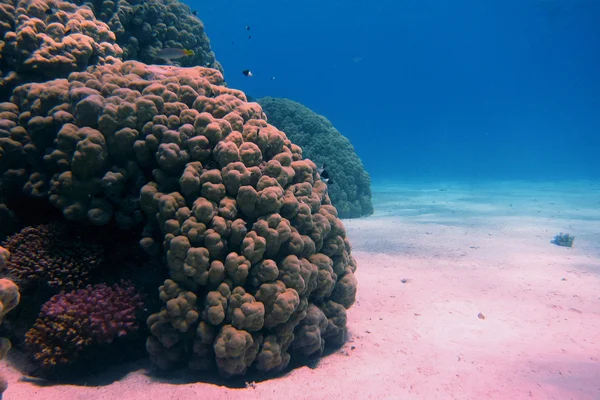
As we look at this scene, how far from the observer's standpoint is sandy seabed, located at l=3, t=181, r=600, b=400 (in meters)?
3.63

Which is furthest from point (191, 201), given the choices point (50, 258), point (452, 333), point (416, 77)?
point (416, 77)

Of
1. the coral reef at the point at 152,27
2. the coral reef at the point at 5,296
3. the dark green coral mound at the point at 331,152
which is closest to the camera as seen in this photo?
the coral reef at the point at 5,296

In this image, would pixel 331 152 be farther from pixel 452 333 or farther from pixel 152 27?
pixel 452 333

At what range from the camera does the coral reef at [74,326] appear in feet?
11.7

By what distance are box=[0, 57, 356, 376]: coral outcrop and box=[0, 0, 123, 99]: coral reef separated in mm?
725

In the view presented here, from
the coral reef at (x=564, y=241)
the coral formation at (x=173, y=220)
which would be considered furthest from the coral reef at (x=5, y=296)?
the coral reef at (x=564, y=241)

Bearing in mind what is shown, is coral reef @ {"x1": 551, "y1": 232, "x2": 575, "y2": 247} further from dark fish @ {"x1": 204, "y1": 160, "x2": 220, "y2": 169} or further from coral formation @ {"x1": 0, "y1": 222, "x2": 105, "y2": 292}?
coral formation @ {"x1": 0, "y1": 222, "x2": 105, "y2": 292}

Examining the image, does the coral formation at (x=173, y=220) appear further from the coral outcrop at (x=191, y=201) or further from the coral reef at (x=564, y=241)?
the coral reef at (x=564, y=241)

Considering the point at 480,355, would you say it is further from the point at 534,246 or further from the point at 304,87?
the point at 304,87

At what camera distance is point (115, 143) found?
427 cm

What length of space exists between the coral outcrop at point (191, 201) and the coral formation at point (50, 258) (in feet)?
1.15

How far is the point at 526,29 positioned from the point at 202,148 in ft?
321

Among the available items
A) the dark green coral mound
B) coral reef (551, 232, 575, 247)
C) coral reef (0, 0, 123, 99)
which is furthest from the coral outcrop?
the dark green coral mound

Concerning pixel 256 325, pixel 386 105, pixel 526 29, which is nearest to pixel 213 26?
pixel 386 105
